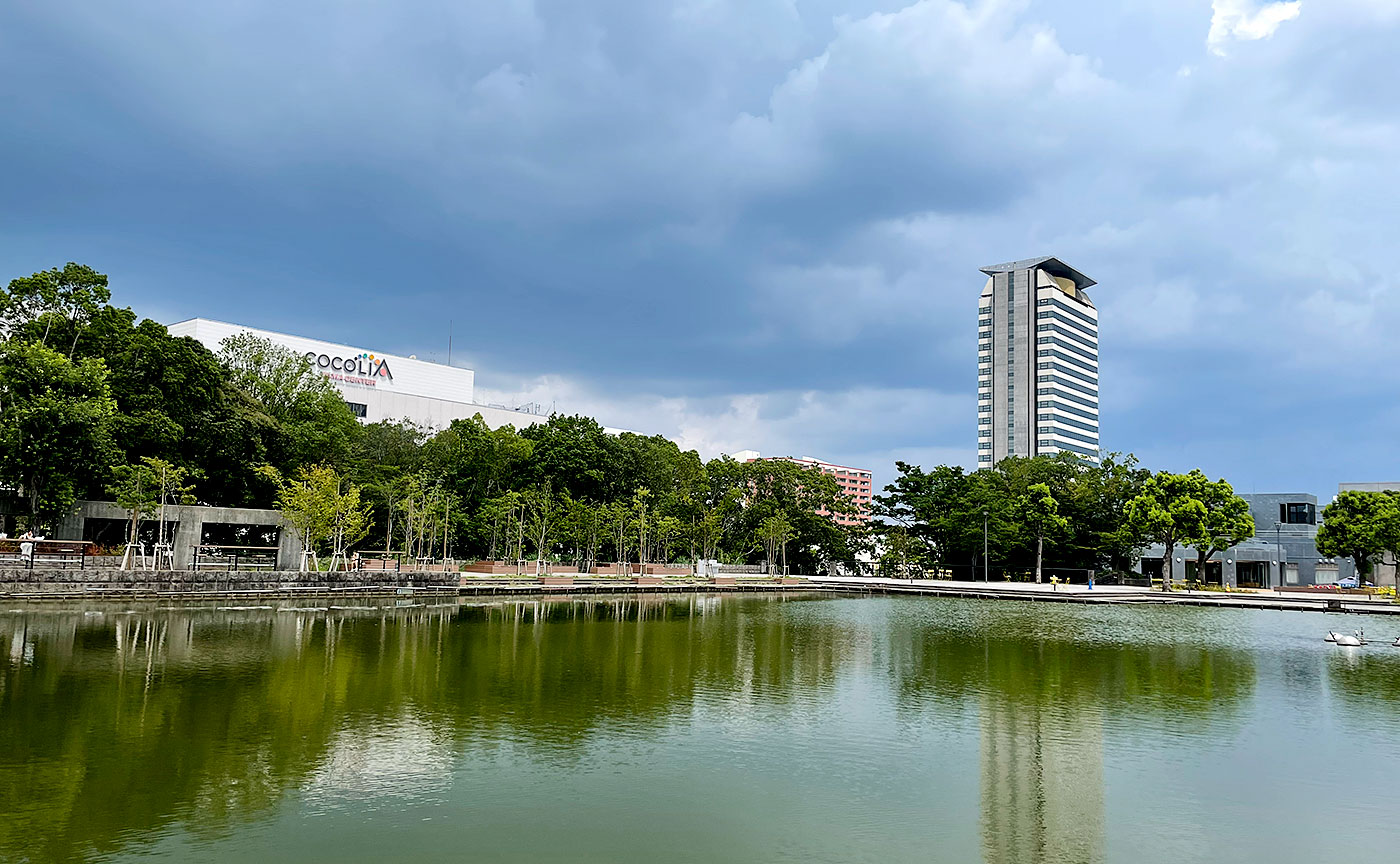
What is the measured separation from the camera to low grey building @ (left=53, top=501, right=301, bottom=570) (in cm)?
3422

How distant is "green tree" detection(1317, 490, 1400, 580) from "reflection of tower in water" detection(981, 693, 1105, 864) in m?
44.6

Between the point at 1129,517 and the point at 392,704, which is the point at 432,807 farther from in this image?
the point at 1129,517

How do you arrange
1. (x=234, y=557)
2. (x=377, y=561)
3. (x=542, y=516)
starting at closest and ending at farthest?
(x=234, y=557) → (x=377, y=561) → (x=542, y=516)

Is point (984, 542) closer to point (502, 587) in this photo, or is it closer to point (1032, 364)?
point (502, 587)

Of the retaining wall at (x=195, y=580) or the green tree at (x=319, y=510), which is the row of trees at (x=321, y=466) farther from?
the retaining wall at (x=195, y=580)

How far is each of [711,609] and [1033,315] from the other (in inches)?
3700

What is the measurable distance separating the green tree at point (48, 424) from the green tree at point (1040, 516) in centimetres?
5152

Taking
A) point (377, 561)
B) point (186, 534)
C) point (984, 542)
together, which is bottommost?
point (377, 561)

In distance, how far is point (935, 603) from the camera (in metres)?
43.0

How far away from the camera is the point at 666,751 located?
11.6 m

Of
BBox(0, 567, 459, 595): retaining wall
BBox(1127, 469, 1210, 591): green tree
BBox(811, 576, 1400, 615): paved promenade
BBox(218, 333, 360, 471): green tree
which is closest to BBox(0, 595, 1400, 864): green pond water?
BBox(0, 567, 459, 595): retaining wall

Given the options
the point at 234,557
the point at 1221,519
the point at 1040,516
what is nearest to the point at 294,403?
the point at 234,557

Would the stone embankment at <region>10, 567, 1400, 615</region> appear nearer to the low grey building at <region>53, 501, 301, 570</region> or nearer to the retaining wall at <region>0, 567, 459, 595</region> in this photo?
the retaining wall at <region>0, 567, 459, 595</region>

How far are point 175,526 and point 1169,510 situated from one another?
164ft
